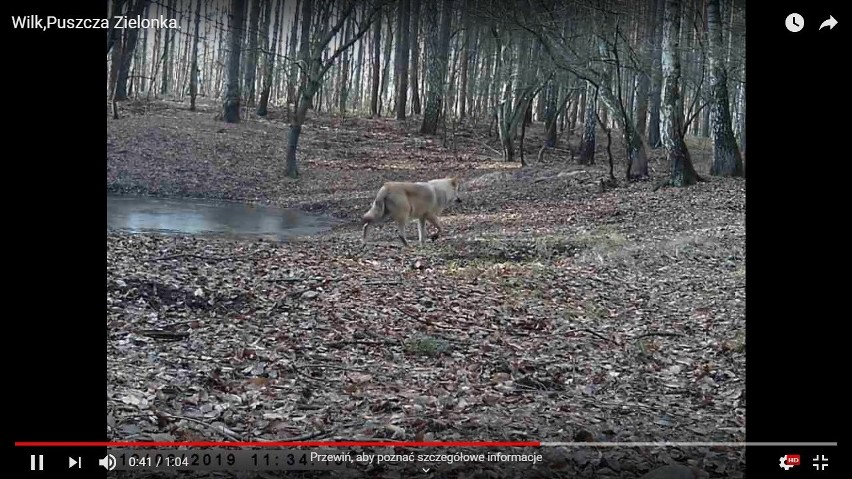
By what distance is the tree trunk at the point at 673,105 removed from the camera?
581 inches

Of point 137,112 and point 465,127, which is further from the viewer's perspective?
point 465,127

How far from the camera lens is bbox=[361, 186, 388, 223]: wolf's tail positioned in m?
10.0

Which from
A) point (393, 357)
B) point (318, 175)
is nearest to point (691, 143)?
point (318, 175)

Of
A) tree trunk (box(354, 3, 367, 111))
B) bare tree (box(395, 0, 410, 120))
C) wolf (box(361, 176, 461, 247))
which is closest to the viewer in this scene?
wolf (box(361, 176, 461, 247))

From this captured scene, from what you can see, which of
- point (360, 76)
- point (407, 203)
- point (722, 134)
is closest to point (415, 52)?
point (360, 76)

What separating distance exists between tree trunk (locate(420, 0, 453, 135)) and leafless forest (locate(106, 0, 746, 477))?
615 cm
